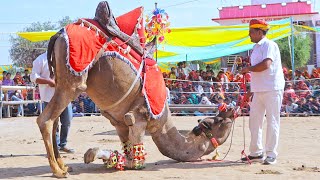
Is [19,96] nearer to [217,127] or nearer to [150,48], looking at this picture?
[150,48]

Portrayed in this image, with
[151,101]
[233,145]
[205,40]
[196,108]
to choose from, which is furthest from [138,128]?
[205,40]

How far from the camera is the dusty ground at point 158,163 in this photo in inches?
263

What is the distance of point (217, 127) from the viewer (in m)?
7.51

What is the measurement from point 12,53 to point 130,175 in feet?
126

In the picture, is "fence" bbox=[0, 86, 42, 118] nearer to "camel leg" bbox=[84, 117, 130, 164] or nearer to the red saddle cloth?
"camel leg" bbox=[84, 117, 130, 164]

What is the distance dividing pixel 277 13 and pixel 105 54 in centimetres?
4322

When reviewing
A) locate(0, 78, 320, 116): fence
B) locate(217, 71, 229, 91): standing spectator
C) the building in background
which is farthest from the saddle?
the building in background

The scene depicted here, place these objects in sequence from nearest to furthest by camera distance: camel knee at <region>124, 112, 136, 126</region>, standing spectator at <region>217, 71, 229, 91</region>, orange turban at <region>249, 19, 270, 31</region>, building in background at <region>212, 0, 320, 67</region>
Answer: camel knee at <region>124, 112, 136, 126</region>
orange turban at <region>249, 19, 270, 31</region>
standing spectator at <region>217, 71, 229, 91</region>
building in background at <region>212, 0, 320, 67</region>

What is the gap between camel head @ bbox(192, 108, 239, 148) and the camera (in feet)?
24.5

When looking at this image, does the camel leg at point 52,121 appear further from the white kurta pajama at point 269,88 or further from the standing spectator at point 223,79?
the standing spectator at point 223,79

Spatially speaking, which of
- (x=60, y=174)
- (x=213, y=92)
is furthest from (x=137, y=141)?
(x=213, y=92)

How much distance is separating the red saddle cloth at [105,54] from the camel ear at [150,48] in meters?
0.14

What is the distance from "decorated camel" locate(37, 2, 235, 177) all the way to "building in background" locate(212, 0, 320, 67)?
40.7 m

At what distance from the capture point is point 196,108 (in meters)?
17.5
